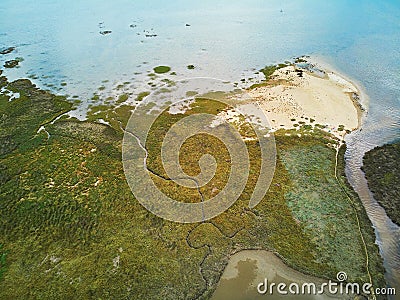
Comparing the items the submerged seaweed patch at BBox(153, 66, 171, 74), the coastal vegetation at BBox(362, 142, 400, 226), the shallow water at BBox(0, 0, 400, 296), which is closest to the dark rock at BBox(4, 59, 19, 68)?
the shallow water at BBox(0, 0, 400, 296)

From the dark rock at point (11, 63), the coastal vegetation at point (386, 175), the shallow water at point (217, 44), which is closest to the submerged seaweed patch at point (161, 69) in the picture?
the shallow water at point (217, 44)

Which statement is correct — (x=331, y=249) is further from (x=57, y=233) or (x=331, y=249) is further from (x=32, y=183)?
(x=32, y=183)

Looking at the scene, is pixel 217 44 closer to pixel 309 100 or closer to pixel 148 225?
pixel 309 100

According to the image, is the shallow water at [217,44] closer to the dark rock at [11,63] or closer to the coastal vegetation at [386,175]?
the coastal vegetation at [386,175]

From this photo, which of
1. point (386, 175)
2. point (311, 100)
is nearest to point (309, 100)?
point (311, 100)

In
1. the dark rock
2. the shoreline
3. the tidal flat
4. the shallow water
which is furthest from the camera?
the dark rock

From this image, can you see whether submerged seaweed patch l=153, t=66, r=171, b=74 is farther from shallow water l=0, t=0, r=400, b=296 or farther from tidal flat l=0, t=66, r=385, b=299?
tidal flat l=0, t=66, r=385, b=299
